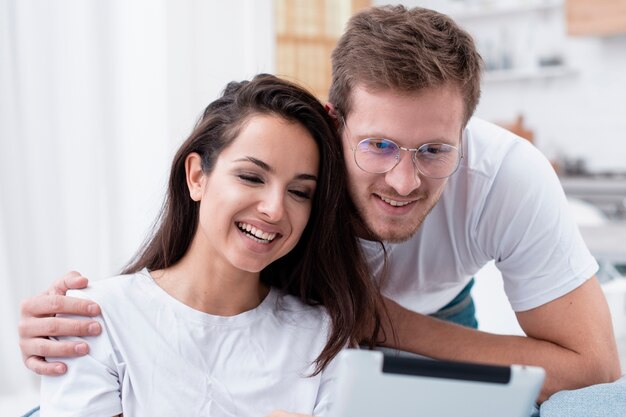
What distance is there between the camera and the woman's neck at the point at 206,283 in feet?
5.21

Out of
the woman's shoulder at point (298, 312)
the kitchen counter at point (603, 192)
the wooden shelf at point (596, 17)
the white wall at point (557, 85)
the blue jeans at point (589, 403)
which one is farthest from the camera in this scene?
the white wall at point (557, 85)

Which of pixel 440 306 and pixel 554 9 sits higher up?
pixel 554 9

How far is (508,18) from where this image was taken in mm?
→ 5559

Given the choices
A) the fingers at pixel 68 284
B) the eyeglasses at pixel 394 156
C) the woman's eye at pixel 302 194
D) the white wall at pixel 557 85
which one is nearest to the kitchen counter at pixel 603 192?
the white wall at pixel 557 85

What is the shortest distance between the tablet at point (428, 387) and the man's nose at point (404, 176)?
64 cm

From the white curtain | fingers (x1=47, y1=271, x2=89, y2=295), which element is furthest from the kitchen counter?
fingers (x1=47, y1=271, x2=89, y2=295)

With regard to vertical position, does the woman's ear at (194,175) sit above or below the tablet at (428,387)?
above

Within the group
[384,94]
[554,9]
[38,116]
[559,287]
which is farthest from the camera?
[554,9]

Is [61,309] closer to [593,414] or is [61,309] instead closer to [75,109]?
[593,414]

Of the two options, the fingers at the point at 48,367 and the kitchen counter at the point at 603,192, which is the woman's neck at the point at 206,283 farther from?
the kitchen counter at the point at 603,192

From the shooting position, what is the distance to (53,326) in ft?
4.64

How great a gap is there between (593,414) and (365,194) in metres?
0.62

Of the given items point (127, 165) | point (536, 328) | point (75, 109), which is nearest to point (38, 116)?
point (75, 109)

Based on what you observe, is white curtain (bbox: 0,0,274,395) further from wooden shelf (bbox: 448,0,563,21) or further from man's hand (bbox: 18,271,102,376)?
wooden shelf (bbox: 448,0,563,21)
